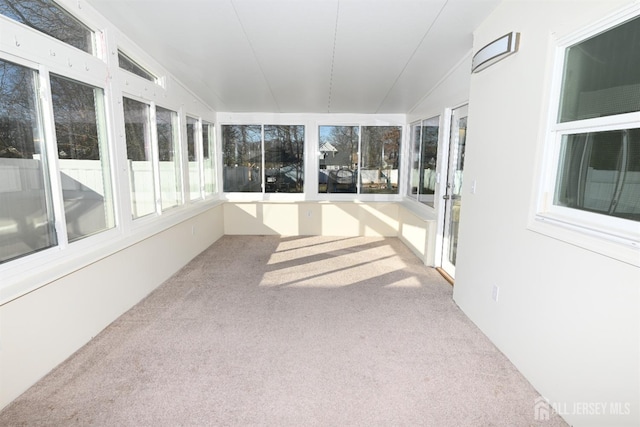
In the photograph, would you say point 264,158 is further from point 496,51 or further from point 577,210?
point 577,210

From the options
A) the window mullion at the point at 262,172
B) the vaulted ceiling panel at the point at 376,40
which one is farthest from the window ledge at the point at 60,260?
the window mullion at the point at 262,172

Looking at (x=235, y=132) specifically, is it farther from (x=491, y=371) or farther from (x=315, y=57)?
(x=491, y=371)

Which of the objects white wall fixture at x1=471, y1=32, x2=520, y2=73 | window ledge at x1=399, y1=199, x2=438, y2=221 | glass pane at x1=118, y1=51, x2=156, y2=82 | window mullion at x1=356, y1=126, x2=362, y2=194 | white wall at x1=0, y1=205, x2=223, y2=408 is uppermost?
glass pane at x1=118, y1=51, x2=156, y2=82

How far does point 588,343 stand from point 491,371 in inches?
28.0

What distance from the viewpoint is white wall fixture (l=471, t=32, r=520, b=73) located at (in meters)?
2.13

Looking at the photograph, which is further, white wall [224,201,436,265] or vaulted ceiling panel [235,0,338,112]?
white wall [224,201,436,265]

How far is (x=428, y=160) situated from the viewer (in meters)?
4.91

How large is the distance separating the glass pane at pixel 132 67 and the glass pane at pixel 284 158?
2854 millimetres

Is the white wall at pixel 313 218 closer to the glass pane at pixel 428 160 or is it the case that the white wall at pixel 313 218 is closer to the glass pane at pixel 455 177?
the glass pane at pixel 428 160

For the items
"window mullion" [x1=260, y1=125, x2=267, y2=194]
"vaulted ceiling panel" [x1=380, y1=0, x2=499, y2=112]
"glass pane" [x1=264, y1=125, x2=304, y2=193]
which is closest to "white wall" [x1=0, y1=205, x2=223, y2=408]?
"window mullion" [x1=260, y1=125, x2=267, y2=194]

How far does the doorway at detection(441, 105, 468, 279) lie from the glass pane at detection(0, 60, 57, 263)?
382 cm

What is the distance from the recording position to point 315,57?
10.7ft

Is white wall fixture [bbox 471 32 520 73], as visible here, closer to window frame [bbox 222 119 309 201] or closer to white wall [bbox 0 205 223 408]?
white wall [bbox 0 205 223 408]

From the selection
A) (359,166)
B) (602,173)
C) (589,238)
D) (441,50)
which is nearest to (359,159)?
(359,166)
